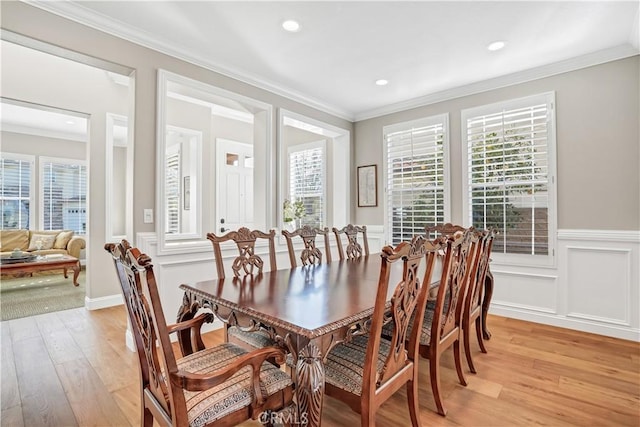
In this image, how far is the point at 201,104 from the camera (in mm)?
Answer: 4723

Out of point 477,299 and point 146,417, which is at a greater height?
point 477,299

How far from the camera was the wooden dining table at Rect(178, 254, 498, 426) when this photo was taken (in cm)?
119

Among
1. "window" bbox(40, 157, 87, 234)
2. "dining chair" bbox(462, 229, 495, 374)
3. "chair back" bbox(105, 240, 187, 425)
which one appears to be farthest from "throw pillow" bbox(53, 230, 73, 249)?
"dining chair" bbox(462, 229, 495, 374)

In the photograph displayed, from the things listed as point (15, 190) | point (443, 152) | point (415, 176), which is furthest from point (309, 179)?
point (15, 190)

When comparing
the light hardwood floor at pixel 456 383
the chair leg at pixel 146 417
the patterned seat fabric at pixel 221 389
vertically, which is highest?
the patterned seat fabric at pixel 221 389

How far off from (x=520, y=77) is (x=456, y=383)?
10.8ft

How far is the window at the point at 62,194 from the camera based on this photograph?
672 cm

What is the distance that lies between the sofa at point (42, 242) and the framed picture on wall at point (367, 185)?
5705 mm

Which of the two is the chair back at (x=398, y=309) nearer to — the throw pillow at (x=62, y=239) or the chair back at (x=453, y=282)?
the chair back at (x=453, y=282)

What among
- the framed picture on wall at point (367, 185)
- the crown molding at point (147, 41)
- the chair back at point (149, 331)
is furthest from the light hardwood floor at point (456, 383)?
the crown molding at point (147, 41)

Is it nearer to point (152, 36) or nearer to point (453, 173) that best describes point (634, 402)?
point (453, 173)

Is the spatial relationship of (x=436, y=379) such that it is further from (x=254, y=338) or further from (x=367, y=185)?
(x=367, y=185)

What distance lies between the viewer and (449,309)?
2010 millimetres

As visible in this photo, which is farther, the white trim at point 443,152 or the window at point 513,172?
the white trim at point 443,152
